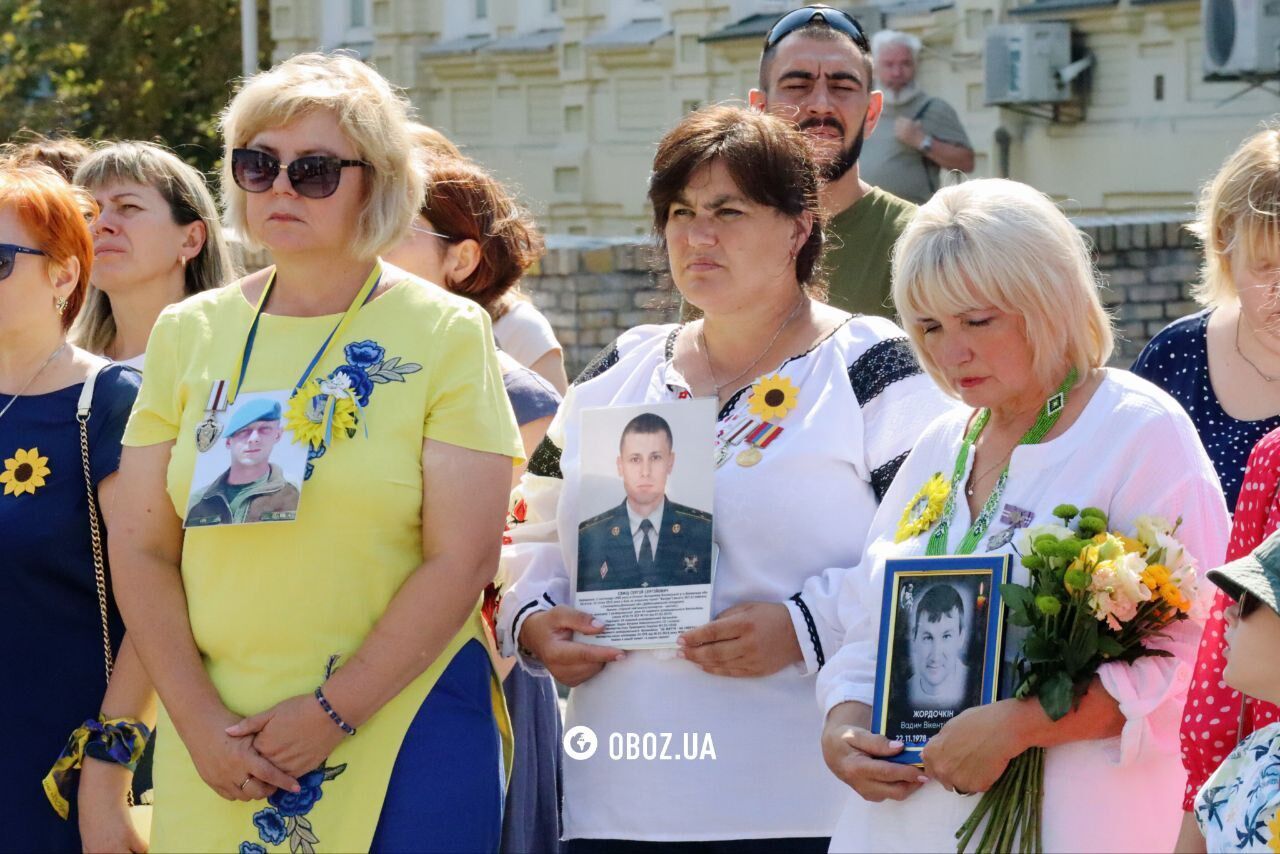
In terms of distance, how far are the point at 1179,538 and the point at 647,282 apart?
24.0ft

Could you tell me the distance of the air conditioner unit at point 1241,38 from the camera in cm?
1459

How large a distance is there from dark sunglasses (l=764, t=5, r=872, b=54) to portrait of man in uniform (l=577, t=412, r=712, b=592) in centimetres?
183

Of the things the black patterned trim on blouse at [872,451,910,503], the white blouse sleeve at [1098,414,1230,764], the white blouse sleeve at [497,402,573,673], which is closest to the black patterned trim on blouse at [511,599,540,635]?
the white blouse sleeve at [497,402,573,673]

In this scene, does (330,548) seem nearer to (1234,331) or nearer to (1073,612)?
(1073,612)

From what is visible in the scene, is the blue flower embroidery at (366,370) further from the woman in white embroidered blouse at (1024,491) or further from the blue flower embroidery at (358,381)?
the woman in white embroidered blouse at (1024,491)

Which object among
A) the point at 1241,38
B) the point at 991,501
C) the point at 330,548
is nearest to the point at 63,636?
the point at 330,548

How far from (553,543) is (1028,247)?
1.23 metres

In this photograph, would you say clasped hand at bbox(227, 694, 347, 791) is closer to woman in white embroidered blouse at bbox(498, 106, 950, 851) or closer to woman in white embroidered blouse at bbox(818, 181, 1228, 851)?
woman in white embroidered blouse at bbox(498, 106, 950, 851)

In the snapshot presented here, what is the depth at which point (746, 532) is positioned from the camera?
3975mm

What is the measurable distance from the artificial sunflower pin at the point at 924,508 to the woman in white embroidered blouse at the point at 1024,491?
0.06 ft

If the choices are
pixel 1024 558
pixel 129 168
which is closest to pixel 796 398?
pixel 1024 558

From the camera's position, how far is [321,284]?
3.93m

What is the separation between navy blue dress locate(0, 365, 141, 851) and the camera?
13.7ft

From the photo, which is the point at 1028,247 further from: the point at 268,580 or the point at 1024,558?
the point at 268,580
